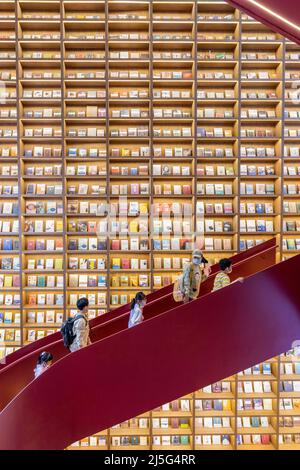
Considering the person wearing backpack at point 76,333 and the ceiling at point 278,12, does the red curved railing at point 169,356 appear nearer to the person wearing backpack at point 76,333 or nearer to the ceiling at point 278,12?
the person wearing backpack at point 76,333

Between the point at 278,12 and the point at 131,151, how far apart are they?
361 cm

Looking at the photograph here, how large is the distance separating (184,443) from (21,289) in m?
2.90

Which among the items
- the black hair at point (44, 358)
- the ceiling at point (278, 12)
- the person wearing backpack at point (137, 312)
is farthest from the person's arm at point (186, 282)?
the ceiling at point (278, 12)

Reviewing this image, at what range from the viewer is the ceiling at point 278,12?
1.53m

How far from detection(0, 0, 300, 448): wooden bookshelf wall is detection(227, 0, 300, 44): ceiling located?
11.1 feet

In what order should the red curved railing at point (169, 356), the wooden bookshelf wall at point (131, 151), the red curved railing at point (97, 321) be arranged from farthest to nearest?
1. the wooden bookshelf wall at point (131, 151)
2. the red curved railing at point (97, 321)
3. the red curved railing at point (169, 356)

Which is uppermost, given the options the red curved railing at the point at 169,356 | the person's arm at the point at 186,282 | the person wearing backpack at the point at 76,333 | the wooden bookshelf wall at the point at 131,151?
the wooden bookshelf wall at the point at 131,151

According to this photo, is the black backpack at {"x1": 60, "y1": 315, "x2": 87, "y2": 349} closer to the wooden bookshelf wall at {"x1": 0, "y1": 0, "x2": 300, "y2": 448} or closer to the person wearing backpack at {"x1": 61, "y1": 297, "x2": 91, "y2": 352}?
the person wearing backpack at {"x1": 61, "y1": 297, "x2": 91, "y2": 352}

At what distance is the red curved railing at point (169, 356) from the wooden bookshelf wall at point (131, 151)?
2.83 metres

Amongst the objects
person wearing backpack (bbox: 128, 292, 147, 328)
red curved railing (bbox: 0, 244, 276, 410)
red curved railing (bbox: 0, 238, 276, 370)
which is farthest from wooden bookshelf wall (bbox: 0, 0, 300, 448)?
person wearing backpack (bbox: 128, 292, 147, 328)

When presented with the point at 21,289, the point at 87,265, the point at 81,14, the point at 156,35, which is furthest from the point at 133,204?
the point at 81,14

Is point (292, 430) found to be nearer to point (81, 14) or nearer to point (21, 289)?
point (21, 289)

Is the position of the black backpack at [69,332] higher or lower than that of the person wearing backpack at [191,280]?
lower

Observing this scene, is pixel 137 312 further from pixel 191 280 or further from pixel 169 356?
pixel 169 356
